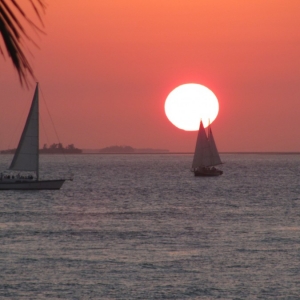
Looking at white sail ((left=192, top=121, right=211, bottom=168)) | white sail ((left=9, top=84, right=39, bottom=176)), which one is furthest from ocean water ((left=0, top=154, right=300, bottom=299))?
white sail ((left=192, top=121, right=211, bottom=168))

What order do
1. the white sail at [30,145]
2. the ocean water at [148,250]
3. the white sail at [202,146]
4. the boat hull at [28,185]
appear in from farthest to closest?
1. the white sail at [202,146]
2. the boat hull at [28,185]
3. the white sail at [30,145]
4. the ocean water at [148,250]

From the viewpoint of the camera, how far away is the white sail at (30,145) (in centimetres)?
8556

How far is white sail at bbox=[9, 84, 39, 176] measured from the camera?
85562mm

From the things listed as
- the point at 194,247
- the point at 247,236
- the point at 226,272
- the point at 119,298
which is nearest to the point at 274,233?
the point at 247,236

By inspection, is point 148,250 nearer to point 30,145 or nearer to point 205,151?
point 30,145

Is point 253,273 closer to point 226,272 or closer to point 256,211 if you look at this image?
point 226,272

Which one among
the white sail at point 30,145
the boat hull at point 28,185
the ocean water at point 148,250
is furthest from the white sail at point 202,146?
the white sail at point 30,145

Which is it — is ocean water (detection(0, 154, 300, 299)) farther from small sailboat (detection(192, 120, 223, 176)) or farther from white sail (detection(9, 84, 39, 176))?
small sailboat (detection(192, 120, 223, 176))

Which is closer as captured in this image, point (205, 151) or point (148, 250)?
point (148, 250)

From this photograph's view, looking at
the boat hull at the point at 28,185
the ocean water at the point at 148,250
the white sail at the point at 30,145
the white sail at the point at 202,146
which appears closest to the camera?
the ocean water at the point at 148,250

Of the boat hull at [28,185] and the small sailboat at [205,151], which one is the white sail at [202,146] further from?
the boat hull at [28,185]

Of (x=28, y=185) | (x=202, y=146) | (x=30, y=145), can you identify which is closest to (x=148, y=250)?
(x=30, y=145)

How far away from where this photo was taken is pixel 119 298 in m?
32.0

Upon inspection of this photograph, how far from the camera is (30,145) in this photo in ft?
282
